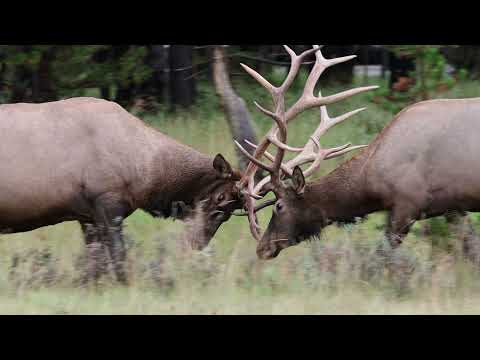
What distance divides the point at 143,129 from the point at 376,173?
198 centimetres

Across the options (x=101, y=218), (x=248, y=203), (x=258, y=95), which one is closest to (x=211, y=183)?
(x=248, y=203)

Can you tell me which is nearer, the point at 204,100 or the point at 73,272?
the point at 73,272

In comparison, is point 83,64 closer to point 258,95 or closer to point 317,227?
point 258,95

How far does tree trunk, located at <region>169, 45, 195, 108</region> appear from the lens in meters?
15.1

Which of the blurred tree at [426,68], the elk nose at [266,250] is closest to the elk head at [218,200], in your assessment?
the elk nose at [266,250]

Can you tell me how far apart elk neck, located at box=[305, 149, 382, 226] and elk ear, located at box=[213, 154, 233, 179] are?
2.19 feet

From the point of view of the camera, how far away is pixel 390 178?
921cm

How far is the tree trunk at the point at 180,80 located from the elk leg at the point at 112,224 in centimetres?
591

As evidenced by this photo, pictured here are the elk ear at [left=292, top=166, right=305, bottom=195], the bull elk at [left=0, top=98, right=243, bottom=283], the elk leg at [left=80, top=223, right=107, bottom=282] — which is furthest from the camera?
the elk ear at [left=292, top=166, right=305, bottom=195]

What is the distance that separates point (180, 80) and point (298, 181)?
20.0ft

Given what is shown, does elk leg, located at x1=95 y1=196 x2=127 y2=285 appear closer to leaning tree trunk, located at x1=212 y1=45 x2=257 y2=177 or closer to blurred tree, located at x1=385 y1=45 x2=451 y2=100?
leaning tree trunk, located at x1=212 y1=45 x2=257 y2=177

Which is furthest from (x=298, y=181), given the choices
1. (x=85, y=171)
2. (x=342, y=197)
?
(x=85, y=171)

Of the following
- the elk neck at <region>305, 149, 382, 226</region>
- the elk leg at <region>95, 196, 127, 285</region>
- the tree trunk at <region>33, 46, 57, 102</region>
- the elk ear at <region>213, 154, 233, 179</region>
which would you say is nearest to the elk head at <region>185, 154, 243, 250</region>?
the elk ear at <region>213, 154, 233, 179</region>

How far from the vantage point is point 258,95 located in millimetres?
15336
